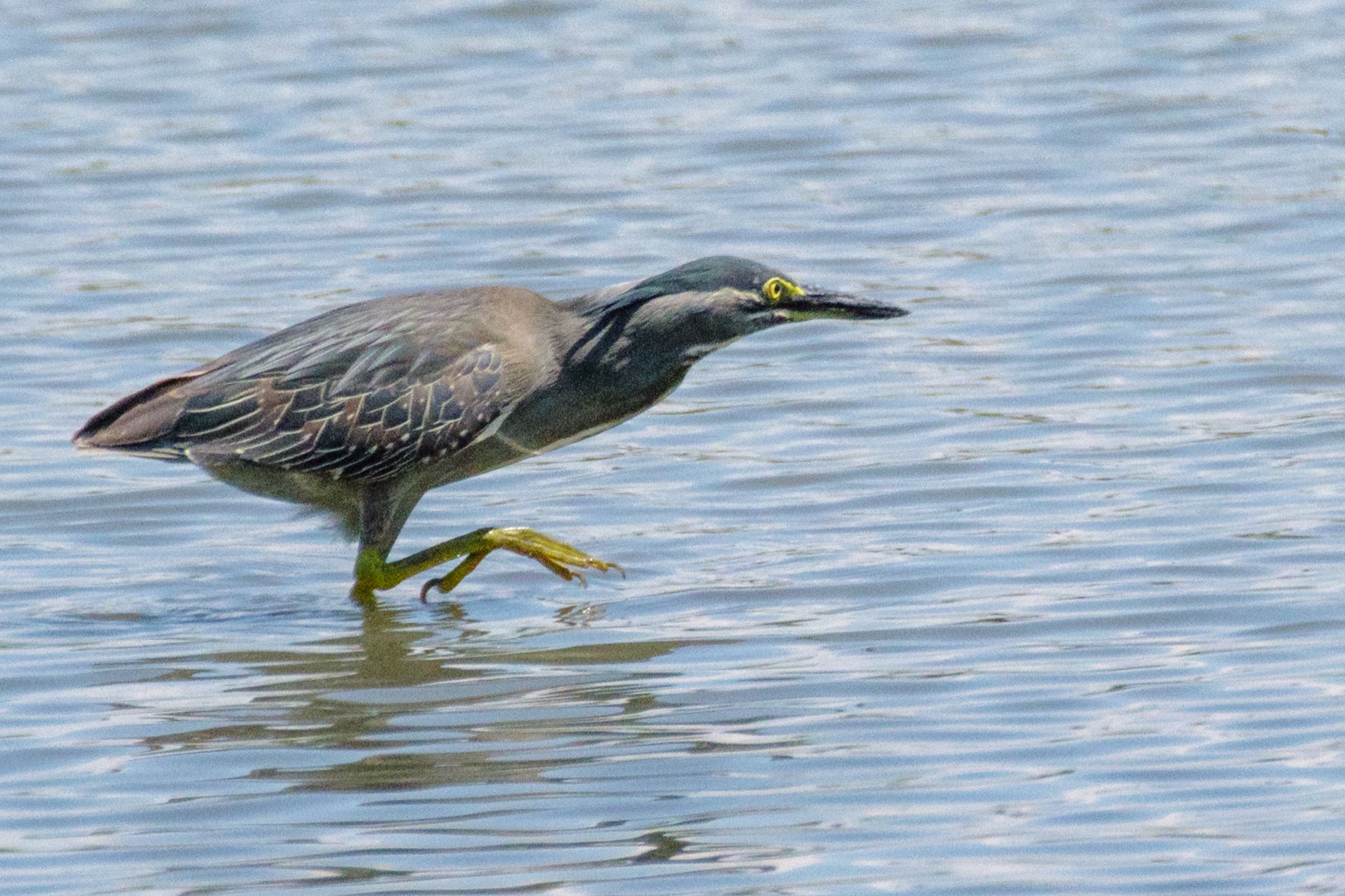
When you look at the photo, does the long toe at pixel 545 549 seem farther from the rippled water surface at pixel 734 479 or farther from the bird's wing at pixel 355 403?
the bird's wing at pixel 355 403

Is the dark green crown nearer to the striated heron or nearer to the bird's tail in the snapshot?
the striated heron

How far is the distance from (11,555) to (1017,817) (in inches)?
196

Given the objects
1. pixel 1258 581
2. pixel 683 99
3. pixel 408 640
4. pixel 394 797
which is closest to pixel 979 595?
pixel 1258 581

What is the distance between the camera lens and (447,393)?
8.82m

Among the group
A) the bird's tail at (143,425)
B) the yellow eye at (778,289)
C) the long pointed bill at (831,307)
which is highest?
the yellow eye at (778,289)

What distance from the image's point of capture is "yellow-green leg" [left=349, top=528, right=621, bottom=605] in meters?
9.04

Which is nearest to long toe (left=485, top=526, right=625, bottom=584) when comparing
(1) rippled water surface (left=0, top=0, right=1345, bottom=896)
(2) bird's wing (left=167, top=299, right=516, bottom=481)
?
(1) rippled water surface (left=0, top=0, right=1345, bottom=896)

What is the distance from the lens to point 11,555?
9672 millimetres

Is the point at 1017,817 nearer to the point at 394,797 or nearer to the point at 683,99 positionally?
the point at 394,797

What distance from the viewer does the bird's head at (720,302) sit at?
8.92 m

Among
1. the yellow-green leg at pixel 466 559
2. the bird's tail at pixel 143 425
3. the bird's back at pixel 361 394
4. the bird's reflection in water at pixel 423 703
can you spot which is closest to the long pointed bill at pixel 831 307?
the bird's back at pixel 361 394

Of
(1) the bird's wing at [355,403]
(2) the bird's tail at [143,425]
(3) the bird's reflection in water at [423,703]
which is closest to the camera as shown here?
(3) the bird's reflection in water at [423,703]

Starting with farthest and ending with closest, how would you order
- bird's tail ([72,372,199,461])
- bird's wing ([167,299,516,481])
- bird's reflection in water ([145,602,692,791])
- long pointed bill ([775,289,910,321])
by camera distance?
bird's tail ([72,372,199,461])
long pointed bill ([775,289,910,321])
bird's wing ([167,299,516,481])
bird's reflection in water ([145,602,692,791])

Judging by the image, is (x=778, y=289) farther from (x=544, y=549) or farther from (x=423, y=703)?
(x=423, y=703)
